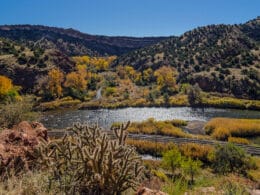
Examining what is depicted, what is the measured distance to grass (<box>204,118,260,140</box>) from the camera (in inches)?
1421

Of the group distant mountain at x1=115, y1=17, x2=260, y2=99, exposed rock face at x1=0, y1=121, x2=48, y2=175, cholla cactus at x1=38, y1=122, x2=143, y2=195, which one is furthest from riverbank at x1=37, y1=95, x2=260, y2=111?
cholla cactus at x1=38, y1=122, x2=143, y2=195

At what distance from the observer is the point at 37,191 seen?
5.39 metres

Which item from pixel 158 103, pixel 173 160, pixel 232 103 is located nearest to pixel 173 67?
pixel 158 103

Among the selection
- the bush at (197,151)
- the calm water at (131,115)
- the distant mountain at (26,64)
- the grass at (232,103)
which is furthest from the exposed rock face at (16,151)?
the distant mountain at (26,64)

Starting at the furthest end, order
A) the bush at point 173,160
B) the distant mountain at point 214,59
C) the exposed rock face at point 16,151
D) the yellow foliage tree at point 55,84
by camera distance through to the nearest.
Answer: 1. the distant mountain at point 214,59
2. the yellow foliage tree at point 55,84
3. the bush at point 173,160
4. the exposed rock face at point 16,151

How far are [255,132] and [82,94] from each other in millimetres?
47506

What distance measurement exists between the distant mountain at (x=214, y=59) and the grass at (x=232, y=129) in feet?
94.8

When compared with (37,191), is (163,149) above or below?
below

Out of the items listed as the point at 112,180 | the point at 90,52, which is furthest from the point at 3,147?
the point at 90,52

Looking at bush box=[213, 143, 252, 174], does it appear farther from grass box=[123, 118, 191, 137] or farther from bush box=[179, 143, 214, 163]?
grass box=[123, 118, 191, 137]

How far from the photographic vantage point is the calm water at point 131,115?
48.4 metres

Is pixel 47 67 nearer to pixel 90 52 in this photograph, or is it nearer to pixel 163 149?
pixel 163 149

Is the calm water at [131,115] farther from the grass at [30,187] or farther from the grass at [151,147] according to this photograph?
the grass at [30,187]

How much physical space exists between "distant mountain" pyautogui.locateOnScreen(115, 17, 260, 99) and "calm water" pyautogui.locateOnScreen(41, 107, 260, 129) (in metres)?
17.3
